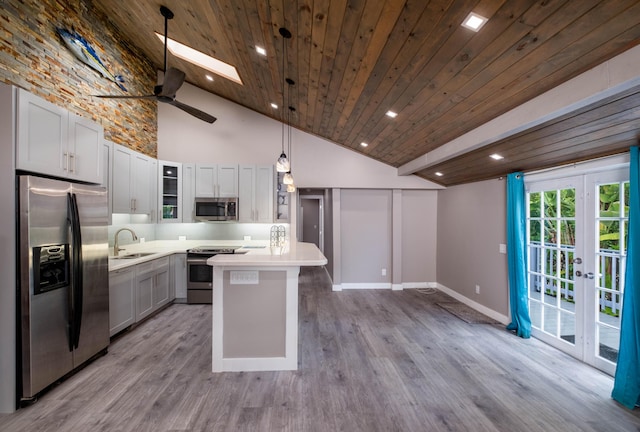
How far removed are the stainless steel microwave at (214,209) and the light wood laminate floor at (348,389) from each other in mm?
1914

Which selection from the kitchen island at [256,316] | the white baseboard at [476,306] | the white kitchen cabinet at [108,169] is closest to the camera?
the kitchen island at [256,316]

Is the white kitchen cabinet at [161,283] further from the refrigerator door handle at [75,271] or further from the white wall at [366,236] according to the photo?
the white wall at [366,236]

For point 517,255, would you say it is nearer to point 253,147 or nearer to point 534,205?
point 534,205

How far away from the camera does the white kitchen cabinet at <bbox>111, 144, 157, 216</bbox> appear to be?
11.7 ft

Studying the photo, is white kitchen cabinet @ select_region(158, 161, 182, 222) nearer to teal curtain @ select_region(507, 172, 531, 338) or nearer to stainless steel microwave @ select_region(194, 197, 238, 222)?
stainless steel microwave @ select_region(194, 197, 238, 222)

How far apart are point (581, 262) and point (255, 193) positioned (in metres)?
4.50

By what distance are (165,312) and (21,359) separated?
2.16 metres

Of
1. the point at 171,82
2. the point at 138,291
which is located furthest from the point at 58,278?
the point at 171,82

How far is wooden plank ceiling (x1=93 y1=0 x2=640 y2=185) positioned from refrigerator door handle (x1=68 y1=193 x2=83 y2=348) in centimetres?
218

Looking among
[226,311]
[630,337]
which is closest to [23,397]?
[226,311]

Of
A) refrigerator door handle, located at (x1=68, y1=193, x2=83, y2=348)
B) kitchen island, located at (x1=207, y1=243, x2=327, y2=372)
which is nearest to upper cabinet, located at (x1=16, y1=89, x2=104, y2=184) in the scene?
refrigerator door handle, located at (x1=68, y1=193, x2=83, y2=348)

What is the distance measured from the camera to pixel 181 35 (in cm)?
326

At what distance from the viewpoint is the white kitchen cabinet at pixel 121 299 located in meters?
3.07

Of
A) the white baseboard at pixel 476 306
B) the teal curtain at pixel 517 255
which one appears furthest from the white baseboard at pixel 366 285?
the teal curtain at pixel 517 255
